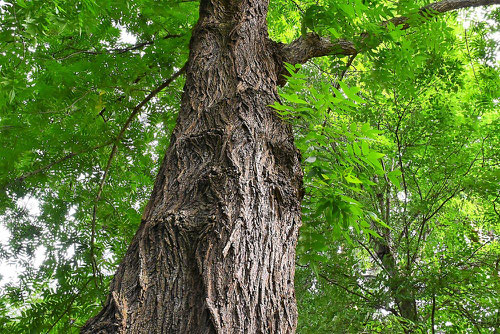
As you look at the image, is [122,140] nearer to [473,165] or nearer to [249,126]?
[249,126]

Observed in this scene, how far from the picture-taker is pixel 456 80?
17.0 ft

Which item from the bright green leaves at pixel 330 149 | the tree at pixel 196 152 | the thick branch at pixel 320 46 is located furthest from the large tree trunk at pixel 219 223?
the thick branch at pixel 320 46

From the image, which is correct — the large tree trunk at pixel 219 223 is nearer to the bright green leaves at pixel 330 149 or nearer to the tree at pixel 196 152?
the tree at pixel 196 152

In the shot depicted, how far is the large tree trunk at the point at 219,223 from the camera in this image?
118 cm

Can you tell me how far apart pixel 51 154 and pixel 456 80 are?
513cm

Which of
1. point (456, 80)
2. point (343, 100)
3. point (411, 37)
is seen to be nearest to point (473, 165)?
point (456, 80)

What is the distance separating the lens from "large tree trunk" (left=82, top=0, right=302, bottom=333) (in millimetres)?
1179

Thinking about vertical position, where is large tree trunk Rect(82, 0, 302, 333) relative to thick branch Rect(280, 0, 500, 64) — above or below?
below

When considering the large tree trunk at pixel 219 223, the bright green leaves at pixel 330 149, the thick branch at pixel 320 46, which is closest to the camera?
the large tree trunk at pixel 219 223

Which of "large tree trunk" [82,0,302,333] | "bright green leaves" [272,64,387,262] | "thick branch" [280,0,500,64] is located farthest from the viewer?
"thick branch" [280,0,500,64]

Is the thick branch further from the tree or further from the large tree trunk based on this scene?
A: the large tree trunk

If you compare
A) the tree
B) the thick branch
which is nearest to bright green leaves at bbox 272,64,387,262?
the tree

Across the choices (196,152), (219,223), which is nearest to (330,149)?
(196,152)

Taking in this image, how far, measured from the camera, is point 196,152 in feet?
5.60
